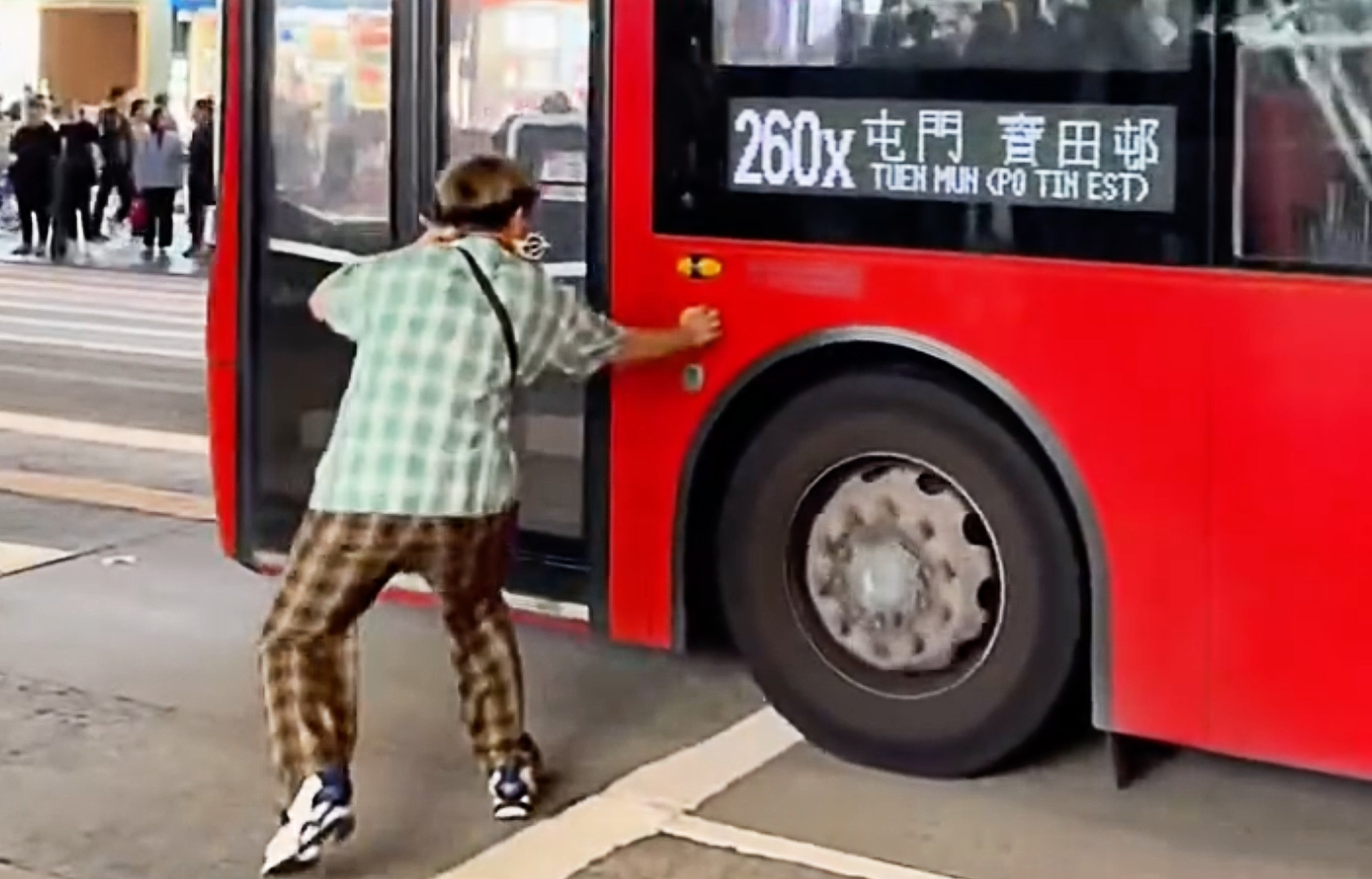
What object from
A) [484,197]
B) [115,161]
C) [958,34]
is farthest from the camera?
[115,161]

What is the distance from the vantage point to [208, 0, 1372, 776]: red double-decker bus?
A: 5.16 meters

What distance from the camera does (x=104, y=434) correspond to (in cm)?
1160

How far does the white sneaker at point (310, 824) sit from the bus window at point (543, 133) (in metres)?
1.40

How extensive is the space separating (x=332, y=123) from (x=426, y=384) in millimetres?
1821

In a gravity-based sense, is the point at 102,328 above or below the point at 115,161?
below

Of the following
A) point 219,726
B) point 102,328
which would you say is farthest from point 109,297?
point 219,726

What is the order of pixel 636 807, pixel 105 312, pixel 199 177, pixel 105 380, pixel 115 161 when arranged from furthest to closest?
pixel 115 161 → pixel 199 177 → pixel 105 312 → pixel 105 380 → pixel 636 807

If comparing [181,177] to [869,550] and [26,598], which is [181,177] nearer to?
[26,598]

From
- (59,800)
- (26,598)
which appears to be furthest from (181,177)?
(59,800)

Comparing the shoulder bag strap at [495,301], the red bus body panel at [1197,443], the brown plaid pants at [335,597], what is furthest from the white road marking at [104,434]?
the red bus body panel at [1197,443]

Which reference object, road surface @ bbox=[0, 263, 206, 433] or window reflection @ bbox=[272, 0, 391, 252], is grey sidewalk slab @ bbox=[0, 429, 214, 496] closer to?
road surface @ bbox=[0, 263, 206, 433]

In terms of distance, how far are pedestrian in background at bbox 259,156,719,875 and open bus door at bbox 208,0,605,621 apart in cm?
90

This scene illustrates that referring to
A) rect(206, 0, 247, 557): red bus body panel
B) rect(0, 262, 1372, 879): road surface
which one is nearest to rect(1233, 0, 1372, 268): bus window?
rect(0, 262, 1372, 879): road surface

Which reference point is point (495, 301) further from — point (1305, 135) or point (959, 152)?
point (1305, 135)
